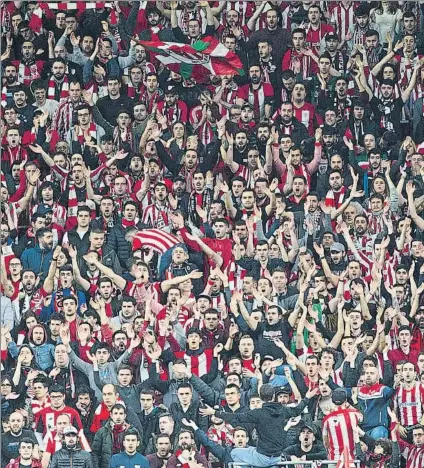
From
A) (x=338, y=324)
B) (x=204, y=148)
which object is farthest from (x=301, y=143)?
(x=338, y=324)

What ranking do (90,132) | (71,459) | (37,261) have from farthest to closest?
1. (90,132)
2. (37,261)
3. (71,459)

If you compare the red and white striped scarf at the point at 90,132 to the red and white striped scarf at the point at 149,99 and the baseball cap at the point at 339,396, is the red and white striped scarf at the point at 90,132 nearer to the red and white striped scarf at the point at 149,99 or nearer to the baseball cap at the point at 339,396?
the red and white striped scarf at the point at 149,99

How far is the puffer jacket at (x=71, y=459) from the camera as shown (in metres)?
6.01

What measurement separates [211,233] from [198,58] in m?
0.99

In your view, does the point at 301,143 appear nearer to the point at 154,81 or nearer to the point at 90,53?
the point at 154,81

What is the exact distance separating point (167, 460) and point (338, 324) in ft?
3.90

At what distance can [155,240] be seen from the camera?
20.2 feet

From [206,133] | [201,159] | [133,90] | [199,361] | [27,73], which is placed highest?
[27,73]

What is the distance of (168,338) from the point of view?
6090mm

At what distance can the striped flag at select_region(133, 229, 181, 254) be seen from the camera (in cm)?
617

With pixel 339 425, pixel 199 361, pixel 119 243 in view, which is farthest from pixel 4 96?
pixel 339 425

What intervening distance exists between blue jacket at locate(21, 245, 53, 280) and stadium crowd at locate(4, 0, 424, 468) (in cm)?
1

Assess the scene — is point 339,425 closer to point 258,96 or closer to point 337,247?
point 337,247

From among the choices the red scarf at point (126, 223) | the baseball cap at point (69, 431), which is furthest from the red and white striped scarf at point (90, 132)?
the baseball cap at point (69, 431)
